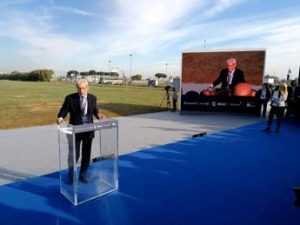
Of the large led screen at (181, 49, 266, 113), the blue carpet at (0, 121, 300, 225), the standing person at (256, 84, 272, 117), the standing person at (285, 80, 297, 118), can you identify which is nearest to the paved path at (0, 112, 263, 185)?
the blue carpet at (0, 121, 300, 225)

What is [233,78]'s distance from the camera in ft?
45.5

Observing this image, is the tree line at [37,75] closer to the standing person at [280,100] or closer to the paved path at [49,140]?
the paved path at [49,140]

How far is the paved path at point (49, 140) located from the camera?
18.0ft

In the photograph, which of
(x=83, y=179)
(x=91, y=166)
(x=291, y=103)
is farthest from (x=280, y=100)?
(x=83, y=179)

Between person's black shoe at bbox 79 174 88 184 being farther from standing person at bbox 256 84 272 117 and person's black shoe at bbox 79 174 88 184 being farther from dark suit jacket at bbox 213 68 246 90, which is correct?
standing person at bbox 256 84 272 117

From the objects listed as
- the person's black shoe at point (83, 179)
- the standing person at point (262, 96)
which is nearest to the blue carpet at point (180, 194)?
the person's black shoe at point (83, 179)

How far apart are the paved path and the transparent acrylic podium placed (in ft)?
3.08

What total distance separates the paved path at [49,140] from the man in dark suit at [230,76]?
1909 mm

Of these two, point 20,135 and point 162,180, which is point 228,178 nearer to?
point 162,180

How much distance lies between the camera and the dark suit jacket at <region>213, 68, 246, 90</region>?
45.0ft

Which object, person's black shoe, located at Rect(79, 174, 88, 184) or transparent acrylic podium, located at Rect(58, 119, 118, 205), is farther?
person's black shoe, located at Rect(79, 174, 88, 184)

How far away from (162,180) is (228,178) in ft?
3.96

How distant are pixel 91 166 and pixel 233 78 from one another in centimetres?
1047

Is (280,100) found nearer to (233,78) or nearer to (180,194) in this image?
(233,78)
